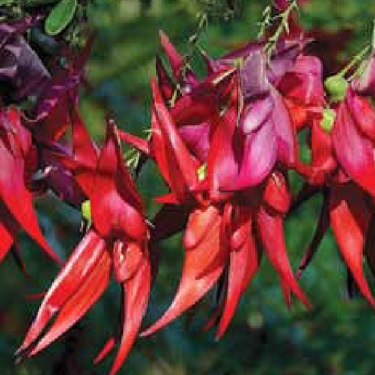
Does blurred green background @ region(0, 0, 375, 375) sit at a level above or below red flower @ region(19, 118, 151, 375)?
below

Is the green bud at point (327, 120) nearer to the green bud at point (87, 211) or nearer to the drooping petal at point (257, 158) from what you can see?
the drooping petal at point (257, 158)

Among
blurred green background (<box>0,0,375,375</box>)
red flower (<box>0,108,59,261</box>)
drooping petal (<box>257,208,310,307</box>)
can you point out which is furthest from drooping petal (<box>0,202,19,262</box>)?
blurred green background (<box>0,0,375,375</box>)

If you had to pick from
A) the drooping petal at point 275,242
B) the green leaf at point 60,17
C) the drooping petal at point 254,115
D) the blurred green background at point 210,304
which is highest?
the green leaf at point 60,17

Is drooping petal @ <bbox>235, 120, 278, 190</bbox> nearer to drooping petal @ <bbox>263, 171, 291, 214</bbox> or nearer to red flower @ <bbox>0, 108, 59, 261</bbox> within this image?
drooping petal @ <bbox>263, 171, 291, 214</bbox>

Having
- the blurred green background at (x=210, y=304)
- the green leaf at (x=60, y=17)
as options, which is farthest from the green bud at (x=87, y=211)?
the blurred green background at (x=210, y=304)

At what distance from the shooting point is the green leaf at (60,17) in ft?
5.25

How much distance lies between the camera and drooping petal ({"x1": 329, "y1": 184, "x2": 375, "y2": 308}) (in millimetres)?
1447

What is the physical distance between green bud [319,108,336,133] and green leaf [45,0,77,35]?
293 millimetres

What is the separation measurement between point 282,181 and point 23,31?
29 cm

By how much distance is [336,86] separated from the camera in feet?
4.78

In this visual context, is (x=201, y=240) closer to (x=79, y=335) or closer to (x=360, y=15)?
(x=79, y=335)

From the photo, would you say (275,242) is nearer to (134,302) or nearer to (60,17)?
(134,302)

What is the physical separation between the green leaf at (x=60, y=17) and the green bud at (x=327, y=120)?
0.96 ft

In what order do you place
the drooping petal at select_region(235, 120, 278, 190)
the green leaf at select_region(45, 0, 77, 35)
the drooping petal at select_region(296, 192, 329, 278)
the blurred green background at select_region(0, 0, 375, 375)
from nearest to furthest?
the drooping petal at select_region(235, 120, 278, 190)
the drooping petal at select_region(296, 192, 329, 278)
the green leaf at select_region(45, 0, 77, 35)
the blurred green background at select_region(0, 0, 375, 375)
